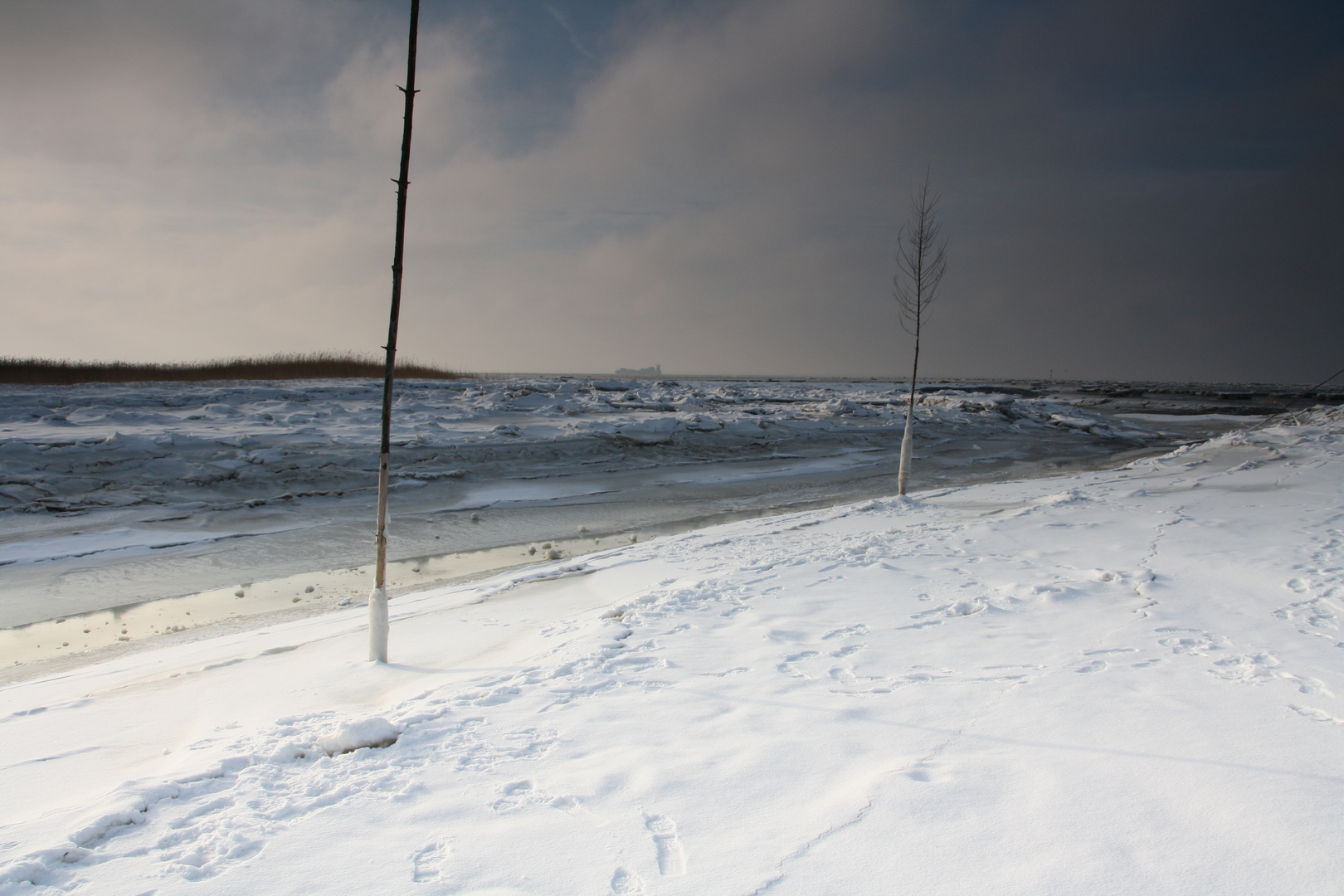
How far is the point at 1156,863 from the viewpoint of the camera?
199 cm

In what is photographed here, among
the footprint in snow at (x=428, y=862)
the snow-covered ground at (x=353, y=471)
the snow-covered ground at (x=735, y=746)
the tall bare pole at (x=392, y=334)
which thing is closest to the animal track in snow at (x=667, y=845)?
the snow-covered ground at (x=735, y=746)

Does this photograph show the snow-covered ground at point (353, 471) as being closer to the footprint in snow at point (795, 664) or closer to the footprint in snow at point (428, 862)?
the footprint in snow at point (795, 664)

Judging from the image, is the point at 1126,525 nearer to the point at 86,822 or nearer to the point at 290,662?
the point at 290,662

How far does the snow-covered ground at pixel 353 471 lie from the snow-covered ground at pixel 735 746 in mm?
3220

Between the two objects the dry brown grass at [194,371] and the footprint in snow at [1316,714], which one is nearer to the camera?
the footprint in snow at [1316,714]

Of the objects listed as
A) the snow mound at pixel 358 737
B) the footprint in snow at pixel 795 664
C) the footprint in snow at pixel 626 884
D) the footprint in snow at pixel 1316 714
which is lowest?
the snow mound at pixel 358 737

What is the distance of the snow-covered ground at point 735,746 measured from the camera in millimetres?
2033

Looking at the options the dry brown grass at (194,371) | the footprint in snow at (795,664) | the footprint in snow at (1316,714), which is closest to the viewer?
the footprint in snow at (1316,714)

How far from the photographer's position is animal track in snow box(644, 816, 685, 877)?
2.04 m

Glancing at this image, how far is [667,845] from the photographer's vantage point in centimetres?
216

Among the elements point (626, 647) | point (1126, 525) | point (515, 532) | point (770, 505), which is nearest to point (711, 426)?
point (770, 505)

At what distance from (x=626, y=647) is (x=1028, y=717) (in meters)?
2.18

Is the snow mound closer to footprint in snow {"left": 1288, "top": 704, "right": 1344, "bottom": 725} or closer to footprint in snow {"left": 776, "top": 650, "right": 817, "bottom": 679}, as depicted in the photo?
footprint in snow {"left": 776, "top": 650, "right": 817, "bottom": 679}

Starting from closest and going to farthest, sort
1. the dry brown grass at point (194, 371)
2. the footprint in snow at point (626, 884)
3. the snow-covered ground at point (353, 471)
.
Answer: the footprint in snow at point (626, 884), the snow-covered ground at point (353, 471), the dry brown grass at point (194, 371)
